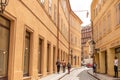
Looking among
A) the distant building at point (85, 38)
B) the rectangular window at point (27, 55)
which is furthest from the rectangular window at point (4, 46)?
the distant building at point (85, 38)

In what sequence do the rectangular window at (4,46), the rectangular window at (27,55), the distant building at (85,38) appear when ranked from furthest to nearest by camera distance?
the distant building at (85,38) < the rectangular window at (27,55) < the rectangular window at (4,46)

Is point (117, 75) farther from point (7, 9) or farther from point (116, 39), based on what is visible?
point (7, 9)

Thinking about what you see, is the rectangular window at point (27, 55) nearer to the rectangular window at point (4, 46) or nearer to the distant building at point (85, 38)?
the rectangular window at point (4, 46)

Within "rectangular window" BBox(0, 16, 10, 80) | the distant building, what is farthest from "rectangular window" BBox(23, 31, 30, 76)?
the distant building

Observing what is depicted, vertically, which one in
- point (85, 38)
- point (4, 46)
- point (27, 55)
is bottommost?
point (27, 55)

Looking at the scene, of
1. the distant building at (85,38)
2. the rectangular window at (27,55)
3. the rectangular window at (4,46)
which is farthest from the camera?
the distant building at (85,38)

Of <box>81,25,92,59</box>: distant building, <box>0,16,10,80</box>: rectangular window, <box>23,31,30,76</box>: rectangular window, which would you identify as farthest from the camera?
<box>81,25,92,59</box>: distant building

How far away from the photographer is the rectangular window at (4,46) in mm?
12070

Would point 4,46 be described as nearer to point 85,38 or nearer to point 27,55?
point 27,55

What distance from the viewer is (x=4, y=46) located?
40.8 ft

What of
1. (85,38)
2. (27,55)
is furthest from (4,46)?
(85,38)

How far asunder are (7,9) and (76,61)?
55121mm

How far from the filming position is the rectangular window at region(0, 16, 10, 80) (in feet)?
39.6

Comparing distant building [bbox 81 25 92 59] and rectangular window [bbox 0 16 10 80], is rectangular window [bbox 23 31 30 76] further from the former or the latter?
distant building [bbox 81 25 92 59]
